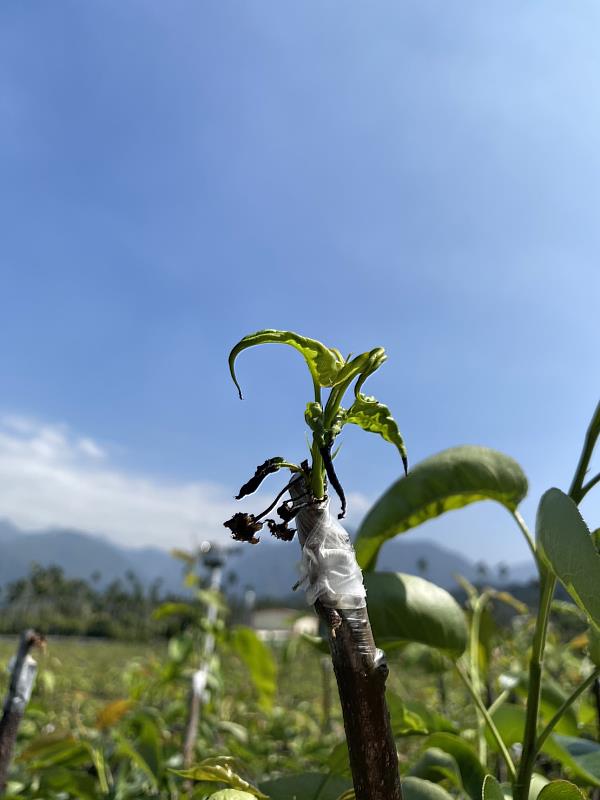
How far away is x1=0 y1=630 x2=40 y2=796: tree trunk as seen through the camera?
1.25 metres

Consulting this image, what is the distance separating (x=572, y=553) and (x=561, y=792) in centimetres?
28

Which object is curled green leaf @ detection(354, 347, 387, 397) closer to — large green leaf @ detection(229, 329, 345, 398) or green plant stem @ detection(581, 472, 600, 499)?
large green leaf @ detection(229, 329, 345, 398)

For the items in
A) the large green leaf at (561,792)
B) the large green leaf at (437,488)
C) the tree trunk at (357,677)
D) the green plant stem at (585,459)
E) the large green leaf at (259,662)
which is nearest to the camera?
the tree trunk at (357,677)

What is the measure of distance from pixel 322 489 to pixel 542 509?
232mm

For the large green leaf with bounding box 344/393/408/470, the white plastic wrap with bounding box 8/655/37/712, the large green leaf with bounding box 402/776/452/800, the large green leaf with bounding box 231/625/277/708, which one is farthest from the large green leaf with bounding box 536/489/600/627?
the large green leaf with bounding box 231/625/277/708

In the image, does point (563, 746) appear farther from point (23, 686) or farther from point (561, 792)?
point (23, 686)

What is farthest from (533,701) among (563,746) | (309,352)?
(309,352)

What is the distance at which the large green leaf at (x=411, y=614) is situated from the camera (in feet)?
2.61

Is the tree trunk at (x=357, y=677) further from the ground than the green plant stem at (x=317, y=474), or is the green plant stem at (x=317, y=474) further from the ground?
the green plant stem at (x=317, y=474)

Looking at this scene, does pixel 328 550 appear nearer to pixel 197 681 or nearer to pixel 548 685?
pixel 548 685

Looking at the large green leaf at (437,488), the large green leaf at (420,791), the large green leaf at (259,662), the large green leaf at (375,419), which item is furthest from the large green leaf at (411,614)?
the large green leaf at (259,662)

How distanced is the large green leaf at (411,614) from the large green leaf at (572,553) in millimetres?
256

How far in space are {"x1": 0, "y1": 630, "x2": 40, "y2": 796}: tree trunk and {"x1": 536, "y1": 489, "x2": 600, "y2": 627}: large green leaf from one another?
3.81 feet

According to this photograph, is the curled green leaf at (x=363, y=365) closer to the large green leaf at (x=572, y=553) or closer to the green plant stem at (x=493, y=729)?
the large green leaf at (x=572, y=553)
